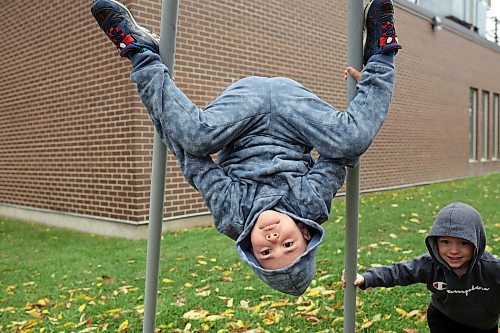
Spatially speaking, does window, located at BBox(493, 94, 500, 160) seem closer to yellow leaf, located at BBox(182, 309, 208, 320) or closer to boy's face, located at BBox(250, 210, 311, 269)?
yellow leaf, located at BBox(182, 309, 208, 320)

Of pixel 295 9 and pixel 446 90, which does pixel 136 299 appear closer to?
pixel 295 9

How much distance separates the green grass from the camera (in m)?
3.68

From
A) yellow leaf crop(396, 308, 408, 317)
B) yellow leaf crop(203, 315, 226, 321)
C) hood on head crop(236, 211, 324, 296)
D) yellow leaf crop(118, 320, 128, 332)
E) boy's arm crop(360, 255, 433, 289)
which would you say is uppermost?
hood on head crop(236, 211, 324, 296)

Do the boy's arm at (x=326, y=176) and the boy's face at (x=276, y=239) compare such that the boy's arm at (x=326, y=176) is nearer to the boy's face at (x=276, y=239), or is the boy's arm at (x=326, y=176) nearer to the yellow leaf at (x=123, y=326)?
the boy's face at (x=276, y=239)

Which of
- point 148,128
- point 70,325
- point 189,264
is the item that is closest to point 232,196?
point 70,325

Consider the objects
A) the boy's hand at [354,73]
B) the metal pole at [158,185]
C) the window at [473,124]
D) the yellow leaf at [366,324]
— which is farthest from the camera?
the window at [473,124]

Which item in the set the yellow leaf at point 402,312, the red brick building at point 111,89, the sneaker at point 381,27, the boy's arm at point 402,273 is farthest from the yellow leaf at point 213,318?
the red brick building at point 111,89

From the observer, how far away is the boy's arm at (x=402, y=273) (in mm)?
2539

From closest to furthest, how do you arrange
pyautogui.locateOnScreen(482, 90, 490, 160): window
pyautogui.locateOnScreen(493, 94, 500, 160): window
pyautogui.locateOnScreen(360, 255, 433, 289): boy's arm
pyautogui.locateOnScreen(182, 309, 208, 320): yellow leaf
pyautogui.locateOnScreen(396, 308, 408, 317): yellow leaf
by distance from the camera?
pyautogui.locateOnScreen(360, 255, 433, 289): boy's arm, pyautogui.locateOnScreen(396, 308, 408, 317): yellow leaf, pyautogui.locateOnScreen(182, 309, 208, 320): yellow leaf, pyautogui.locateOnScreen(482, 90, 490, 160): window, pyautogui.locateOnScreen(493, 94, 500, 160): window

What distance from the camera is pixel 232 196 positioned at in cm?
194

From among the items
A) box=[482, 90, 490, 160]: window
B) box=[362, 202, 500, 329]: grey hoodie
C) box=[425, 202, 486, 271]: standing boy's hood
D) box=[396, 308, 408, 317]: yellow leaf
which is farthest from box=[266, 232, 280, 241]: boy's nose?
box=[482, 90, 490, 160]: window

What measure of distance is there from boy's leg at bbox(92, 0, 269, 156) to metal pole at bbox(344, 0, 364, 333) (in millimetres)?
396

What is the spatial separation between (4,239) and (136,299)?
160 inches

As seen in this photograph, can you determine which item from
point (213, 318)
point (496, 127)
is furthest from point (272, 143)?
point (496, 127)
